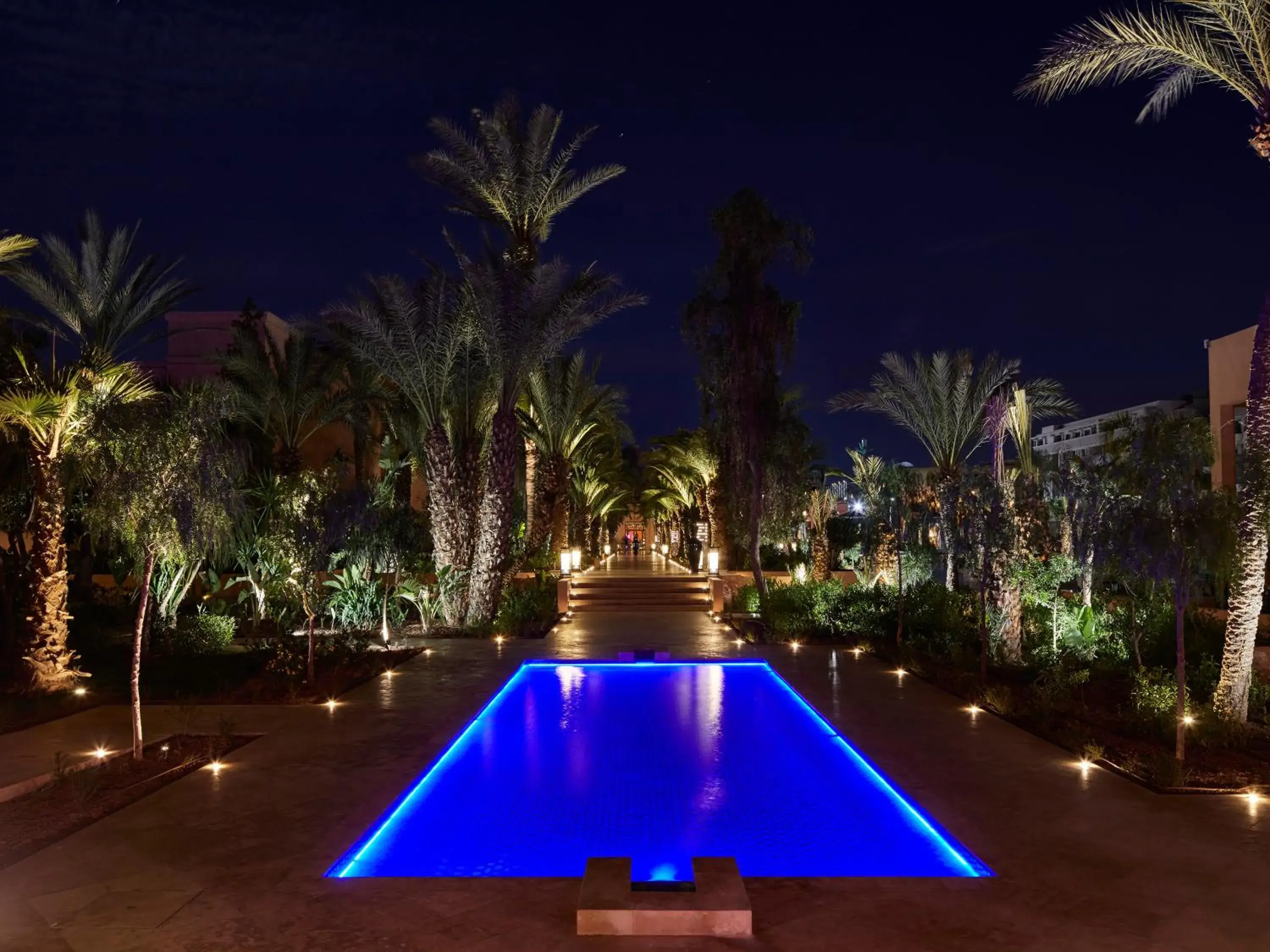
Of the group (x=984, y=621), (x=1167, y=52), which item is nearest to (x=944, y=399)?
(x=984, y=621)

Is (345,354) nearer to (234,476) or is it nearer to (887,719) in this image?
→ (234,476)

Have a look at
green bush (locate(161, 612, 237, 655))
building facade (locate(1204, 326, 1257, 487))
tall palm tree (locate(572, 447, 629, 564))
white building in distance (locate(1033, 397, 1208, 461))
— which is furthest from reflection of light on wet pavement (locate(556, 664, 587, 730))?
white building in distance (locate(1033, 397, 1208, 461))

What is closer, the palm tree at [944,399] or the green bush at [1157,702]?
the green bush at [1157,702]

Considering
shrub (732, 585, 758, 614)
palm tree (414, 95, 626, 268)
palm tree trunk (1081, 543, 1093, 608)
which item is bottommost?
shrub (732, 585, 758, 614)

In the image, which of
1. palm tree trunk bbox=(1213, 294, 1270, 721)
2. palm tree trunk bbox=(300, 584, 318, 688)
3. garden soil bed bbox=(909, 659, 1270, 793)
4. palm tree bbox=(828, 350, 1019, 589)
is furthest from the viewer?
palm tree bbox=(828, 350, 1019, 589)

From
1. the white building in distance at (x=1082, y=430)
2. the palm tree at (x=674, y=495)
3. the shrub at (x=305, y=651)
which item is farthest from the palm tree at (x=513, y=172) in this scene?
the white building in distance at (x=1082, y=430)

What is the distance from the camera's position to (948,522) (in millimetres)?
13258

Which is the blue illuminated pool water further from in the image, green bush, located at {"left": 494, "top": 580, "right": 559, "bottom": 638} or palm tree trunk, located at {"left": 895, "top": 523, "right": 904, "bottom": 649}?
green bush, located at {"left": 494, "top": 580, "right": 559, "bottom": 638}

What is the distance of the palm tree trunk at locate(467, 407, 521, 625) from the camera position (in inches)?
702

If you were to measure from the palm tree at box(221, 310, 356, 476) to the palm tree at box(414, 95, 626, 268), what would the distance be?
17.5ft

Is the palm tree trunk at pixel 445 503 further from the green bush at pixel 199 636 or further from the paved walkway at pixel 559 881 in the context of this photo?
the paved walkway at pixel 559 881

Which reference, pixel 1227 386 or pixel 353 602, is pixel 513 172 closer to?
pixel 353 602

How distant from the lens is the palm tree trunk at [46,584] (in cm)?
1024

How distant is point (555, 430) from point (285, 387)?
7547mm
